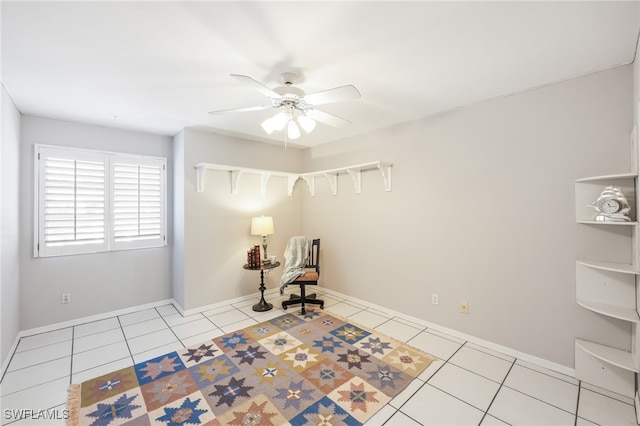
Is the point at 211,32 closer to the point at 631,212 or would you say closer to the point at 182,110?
the point at 182,110

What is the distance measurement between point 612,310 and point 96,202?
5244mm

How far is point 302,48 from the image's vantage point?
72.2 inches

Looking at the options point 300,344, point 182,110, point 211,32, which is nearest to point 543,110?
point 211,32

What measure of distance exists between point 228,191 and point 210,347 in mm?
2114

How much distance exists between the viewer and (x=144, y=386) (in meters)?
2.19

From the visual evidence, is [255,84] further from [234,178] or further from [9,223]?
[9,223]

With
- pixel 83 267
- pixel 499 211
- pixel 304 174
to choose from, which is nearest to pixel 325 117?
pixel 499 211

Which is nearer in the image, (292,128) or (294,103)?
(294,103)

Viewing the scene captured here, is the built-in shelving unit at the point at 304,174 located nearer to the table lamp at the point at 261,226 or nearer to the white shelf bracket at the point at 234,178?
the white shelf bracket at the point at 234,178

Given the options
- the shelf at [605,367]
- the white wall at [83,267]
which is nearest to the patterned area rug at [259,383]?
the shelf at [605,367]

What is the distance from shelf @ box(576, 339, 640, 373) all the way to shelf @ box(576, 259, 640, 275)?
64 cm

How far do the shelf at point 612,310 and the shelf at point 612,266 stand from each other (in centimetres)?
30

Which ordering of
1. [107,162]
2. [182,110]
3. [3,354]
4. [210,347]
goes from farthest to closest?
[107,162]
[182,110]
[210,347]
[3,354]

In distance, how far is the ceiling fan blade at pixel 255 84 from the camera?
5.60 ft
